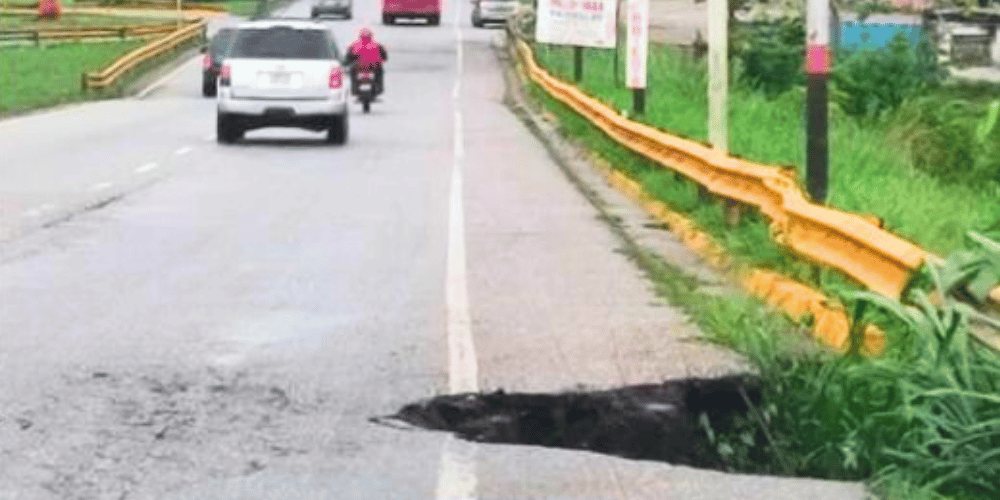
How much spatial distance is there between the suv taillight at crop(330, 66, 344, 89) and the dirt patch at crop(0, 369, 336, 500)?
23.3 metres

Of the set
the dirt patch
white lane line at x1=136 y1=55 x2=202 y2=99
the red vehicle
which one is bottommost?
white lane line at x1=136 y1=55 x2=202 y2=99

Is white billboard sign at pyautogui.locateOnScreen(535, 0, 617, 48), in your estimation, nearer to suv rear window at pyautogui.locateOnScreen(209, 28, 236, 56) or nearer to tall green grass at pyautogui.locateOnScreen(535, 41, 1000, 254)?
tall green grass at pyautogui.locateOnScreen(535, 41, 1000, 254)

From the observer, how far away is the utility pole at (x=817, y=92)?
15945 millimetres

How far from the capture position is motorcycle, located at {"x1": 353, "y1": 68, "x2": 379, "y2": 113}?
153 ft

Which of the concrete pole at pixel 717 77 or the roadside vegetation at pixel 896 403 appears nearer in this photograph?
the roadside vegetation at pixel 896 403

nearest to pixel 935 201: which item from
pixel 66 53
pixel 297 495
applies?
pixel 297 495

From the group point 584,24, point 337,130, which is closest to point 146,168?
point 337,130

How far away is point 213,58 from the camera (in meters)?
53.9

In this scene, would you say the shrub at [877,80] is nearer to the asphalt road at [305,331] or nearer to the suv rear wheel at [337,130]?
the suv rear wheel at [337,130]

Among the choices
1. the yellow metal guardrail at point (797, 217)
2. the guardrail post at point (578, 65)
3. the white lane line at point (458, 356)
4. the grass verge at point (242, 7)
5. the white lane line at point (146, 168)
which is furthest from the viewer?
the grass verge at point (242, 7)

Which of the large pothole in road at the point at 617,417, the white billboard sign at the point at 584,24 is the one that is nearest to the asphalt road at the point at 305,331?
the large pothole in road at the point at 617,417

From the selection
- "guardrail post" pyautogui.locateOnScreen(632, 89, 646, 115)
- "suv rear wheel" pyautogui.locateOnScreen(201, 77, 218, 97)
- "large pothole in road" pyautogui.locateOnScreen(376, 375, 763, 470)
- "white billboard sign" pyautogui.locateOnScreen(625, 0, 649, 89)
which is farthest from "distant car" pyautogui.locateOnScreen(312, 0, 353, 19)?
"large pothole in road" pyautogui.locateOnScreen(376, 375, 763, 470)

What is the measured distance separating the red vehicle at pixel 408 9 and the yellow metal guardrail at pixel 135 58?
43.1 ft

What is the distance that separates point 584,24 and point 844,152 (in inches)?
848
